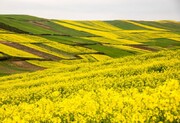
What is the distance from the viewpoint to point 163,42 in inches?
4419

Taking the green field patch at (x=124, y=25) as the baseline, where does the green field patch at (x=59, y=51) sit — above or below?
below

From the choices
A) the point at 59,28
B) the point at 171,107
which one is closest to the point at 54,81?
the point at 171,107

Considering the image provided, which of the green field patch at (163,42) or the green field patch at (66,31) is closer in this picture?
the green field patch at (163,42)

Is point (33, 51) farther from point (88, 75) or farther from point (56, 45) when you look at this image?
point (88, 75)

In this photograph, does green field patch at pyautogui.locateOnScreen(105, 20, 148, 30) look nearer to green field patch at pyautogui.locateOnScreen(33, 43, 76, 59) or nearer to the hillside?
the hillside

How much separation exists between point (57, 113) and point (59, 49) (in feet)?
222

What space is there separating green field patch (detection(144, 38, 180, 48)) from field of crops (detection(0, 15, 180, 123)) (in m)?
0.08

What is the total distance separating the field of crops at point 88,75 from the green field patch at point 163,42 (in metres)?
0.08

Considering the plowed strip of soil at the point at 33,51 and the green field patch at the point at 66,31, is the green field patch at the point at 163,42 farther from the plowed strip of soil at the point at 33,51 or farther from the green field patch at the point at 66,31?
the plowed strip of soil at the point at 33,51

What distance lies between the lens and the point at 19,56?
221ft

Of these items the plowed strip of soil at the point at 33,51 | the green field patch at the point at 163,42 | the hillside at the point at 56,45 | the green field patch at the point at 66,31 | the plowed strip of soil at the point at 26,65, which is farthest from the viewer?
the green field patch at the point at 66,31

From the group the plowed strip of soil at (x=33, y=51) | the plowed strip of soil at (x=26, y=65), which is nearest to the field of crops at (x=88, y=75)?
the plowed strip of soil at (x=33, y=51)

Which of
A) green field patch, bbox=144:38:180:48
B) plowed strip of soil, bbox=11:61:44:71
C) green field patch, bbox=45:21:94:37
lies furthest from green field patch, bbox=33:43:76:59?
green field patch, bbox=144:38:180:48

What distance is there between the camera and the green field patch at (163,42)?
4161 inches
